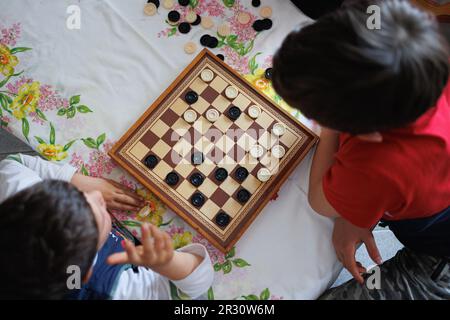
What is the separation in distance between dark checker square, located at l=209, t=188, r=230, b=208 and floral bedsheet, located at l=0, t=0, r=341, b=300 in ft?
0.34

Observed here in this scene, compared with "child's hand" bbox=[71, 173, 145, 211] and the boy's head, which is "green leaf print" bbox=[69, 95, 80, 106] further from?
the boy's head

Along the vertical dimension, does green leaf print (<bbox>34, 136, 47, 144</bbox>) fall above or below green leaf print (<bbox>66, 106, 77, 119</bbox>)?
below

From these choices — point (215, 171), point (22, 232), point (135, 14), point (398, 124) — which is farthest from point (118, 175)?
point (398, 124)

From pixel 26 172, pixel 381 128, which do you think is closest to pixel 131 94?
pixel 26 172

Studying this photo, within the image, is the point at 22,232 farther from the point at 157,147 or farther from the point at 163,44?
the point at 163,44

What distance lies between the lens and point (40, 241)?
2.77 feet

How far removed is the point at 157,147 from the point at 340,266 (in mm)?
585

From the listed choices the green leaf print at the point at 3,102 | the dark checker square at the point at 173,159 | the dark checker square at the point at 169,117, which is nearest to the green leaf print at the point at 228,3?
the dark checker square at the point at 169,117

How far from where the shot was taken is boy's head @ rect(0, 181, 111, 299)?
2.76 ft

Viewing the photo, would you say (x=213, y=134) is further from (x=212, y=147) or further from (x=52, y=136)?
(x=52, y=136)

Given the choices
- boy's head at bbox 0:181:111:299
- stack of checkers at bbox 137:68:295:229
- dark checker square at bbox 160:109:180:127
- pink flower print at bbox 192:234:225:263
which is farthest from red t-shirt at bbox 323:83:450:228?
boy's head at bbox 0:181:111:299

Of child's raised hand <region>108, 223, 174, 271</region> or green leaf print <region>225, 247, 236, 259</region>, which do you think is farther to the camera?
green leaf print <region>225, 247, 236, 259</region>

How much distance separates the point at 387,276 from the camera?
1173 millimetres

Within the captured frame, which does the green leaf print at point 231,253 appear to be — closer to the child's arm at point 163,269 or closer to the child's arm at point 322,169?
the child's arm at point 163,269
